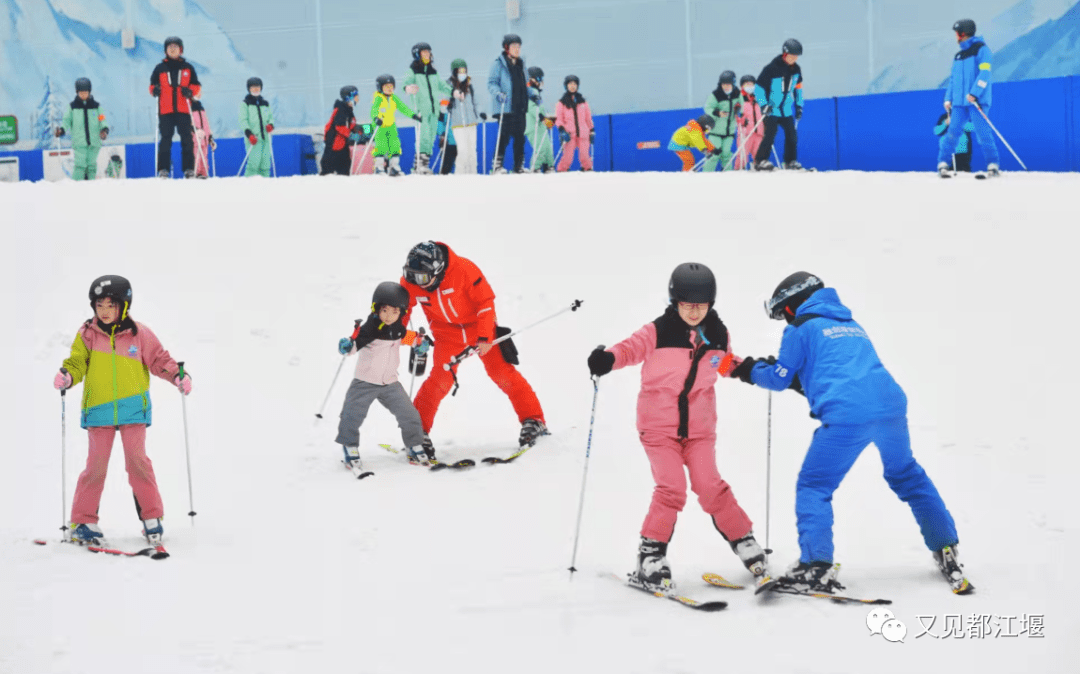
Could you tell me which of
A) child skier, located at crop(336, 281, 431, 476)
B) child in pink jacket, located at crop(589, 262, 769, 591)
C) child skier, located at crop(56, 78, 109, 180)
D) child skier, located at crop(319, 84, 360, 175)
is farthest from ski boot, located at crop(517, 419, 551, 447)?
child skier, located at crop(56, 78, 109, 180)

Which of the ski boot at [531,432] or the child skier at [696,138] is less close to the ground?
the child skier at [696,138]

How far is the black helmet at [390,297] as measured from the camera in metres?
6.95

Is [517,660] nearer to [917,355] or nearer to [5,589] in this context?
[5,589]

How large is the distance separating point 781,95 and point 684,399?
31.3 feet

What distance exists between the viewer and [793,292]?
198 inches

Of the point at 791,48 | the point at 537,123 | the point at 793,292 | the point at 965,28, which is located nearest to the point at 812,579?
the point at 793,292

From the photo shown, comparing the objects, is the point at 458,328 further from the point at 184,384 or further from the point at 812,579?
the point at 812,579

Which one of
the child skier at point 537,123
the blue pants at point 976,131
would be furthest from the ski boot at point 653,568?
the child skier at point 537,123

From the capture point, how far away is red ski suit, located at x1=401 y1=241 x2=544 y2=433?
7215mm

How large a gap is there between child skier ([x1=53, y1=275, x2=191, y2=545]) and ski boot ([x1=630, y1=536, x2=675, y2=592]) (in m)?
2.46

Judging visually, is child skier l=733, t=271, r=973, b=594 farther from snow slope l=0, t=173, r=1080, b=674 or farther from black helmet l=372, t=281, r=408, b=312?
black helmet l=372, t=281, r=408, b=312

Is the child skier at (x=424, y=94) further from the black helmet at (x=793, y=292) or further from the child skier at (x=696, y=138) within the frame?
the black helmet at (x=793, y=292)

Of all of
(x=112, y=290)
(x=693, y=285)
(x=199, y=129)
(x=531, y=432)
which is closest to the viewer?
(x=693, y=285)

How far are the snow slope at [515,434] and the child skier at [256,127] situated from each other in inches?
85.0
